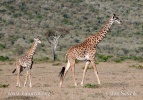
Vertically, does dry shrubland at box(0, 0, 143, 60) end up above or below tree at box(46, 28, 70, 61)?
below

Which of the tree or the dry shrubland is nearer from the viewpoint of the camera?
the tree

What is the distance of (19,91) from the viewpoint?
49.1ft

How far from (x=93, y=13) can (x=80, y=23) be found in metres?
6.76

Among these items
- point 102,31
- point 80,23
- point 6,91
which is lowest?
point 80,23

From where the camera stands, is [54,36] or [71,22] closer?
[54,36]

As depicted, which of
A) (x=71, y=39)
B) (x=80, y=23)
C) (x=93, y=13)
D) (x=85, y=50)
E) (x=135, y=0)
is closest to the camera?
(x=85, y=50)

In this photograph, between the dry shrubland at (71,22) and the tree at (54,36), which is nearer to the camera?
the tree at (54,36)

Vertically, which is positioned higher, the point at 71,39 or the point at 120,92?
the point at 120,92

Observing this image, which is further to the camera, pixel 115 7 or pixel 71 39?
pixel 115 7

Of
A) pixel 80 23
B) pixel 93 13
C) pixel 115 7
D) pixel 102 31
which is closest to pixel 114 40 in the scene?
pixel 80 23

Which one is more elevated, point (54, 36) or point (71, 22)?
point (54, 36)

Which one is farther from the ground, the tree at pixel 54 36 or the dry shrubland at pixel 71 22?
the tree at pixel 54 36

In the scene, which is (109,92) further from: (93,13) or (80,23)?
(93,13)

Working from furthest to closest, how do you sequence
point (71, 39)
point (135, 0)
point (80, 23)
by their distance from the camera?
point (135, 0)
point (80, 23)
point (71, 39)
